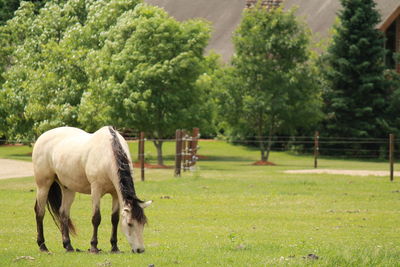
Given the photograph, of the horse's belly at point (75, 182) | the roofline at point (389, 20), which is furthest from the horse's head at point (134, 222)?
the roofline at point (389, 20)

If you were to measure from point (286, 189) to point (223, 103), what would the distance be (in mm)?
16669

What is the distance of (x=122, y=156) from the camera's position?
32.2 feet

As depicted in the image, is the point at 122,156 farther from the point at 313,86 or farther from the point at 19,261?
the point at 313,86

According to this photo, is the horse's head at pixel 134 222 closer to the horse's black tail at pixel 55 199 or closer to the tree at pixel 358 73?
the horse's black tail at pixel 55 199

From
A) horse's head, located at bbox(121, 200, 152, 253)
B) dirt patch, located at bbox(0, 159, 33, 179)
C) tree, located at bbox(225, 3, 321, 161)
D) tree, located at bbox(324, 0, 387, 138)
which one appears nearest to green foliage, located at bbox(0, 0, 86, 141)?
dirt patch, located at bbox(0, 159, 33, 179)

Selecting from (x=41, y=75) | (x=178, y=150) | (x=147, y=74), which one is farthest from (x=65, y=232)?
(x=41, y=75)

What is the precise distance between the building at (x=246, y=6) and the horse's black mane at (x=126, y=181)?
34.1m

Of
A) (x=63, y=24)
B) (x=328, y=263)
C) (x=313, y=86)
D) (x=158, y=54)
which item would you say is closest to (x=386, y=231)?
(x=328, y=263)

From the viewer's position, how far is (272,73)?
36938 mm

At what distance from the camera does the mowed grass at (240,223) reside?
9.30 m

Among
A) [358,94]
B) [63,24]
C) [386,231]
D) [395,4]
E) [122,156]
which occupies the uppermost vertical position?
[395,4]

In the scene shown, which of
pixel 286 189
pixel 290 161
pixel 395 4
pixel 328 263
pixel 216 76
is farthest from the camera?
pixel 395 4

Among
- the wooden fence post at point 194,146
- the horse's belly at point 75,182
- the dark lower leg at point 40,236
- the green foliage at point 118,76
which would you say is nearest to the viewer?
the horse's belly at point 75,182

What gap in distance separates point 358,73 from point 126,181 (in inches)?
1270
